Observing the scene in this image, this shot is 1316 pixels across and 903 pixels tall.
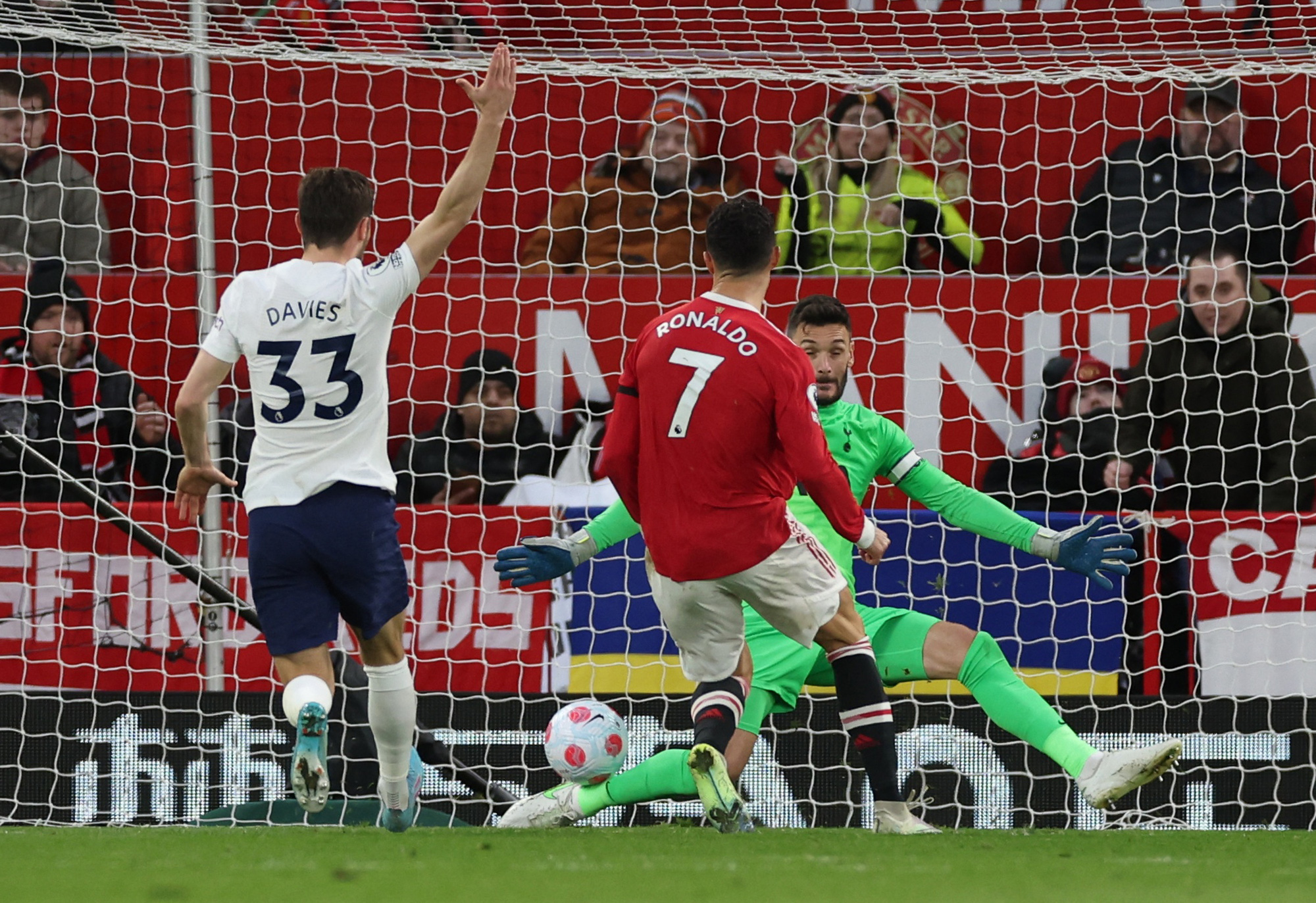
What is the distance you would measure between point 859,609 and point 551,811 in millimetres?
1130

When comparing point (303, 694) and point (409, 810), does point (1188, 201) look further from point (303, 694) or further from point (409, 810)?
point (303, 694)

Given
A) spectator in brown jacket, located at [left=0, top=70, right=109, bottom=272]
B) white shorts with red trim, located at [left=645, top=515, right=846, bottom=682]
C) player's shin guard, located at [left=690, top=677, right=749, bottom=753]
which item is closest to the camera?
white shorts with red trim, located at [left=645, top=515, right=846, bottom=682]

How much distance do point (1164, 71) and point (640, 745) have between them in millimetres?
3197

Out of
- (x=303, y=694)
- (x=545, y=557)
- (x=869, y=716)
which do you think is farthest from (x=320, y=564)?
(x=869, y=716)

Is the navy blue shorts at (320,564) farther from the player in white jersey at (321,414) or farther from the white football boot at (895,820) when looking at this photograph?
the white football boot at (895,820)

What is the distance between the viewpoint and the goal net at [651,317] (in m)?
6.07

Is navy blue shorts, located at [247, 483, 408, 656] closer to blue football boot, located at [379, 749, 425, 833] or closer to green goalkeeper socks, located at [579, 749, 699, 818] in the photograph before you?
blue football boot, located at [379, 749, 425, 833]

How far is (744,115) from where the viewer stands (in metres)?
8.41

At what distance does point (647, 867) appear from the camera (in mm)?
3660

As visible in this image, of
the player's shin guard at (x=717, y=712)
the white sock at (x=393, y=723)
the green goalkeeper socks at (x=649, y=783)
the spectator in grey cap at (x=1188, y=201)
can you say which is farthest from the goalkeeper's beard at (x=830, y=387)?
the spectator in grey cap at (x=1188, y=201)

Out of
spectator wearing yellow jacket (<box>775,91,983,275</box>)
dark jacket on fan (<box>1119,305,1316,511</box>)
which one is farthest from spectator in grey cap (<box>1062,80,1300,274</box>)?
dark jacket on fan (<box>1119,305,1316,511</box>)

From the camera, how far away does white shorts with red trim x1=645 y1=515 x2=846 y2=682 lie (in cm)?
442

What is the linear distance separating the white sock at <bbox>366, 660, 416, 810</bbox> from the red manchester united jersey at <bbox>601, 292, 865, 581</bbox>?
0.74 metres

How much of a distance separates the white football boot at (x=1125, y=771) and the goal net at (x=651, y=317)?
1235 millimetres
